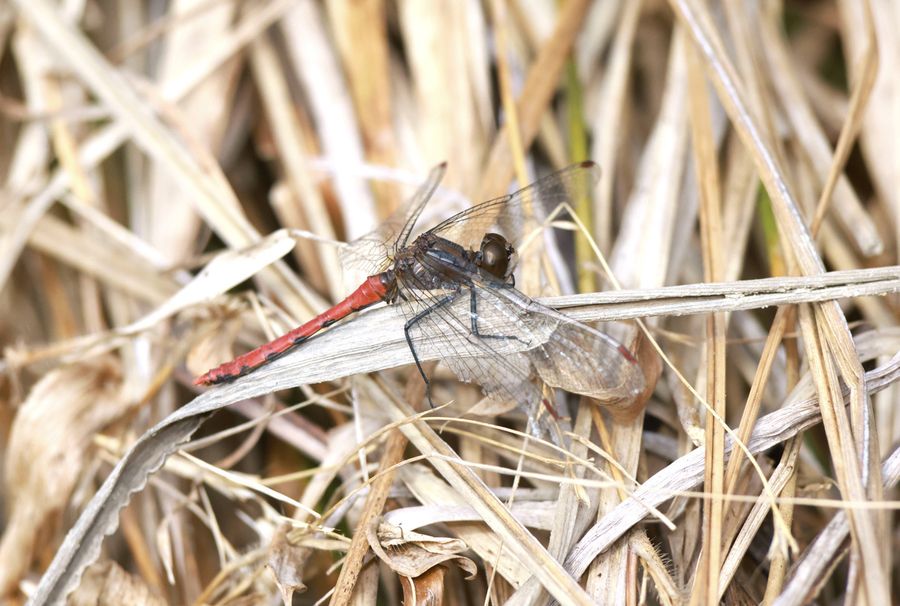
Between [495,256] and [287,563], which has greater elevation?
[495,256]

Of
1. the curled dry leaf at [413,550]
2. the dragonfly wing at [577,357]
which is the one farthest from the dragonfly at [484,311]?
the curled dry leaf at [413,550]

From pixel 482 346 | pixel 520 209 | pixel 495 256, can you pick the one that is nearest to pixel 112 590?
pixel 482 346

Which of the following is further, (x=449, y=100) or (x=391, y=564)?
(x=449, y=100)

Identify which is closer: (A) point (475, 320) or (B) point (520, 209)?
(A) point (475, 320)

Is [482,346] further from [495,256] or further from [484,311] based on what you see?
[495,256]

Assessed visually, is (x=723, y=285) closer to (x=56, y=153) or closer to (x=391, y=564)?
(x=391, y=564)

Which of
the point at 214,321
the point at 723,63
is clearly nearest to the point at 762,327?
the point at 723,63

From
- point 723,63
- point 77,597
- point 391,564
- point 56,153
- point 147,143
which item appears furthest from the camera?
point 56,153
